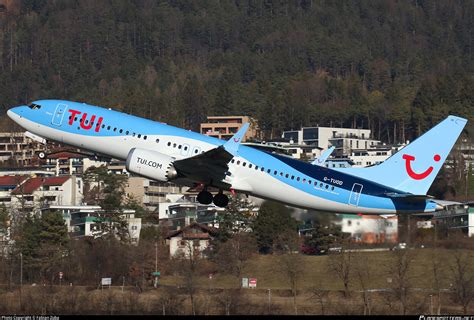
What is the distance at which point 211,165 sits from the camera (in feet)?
219

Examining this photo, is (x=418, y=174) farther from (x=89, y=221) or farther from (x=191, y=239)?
(x=89, y=221)

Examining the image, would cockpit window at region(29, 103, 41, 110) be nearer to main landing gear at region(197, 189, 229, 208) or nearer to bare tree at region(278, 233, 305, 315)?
main landing gear at region(197, 189, 229, 208)

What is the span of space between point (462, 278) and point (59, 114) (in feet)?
98.1

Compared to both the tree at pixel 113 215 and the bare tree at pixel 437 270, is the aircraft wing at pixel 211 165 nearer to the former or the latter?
the bare tree at pixel 437 270

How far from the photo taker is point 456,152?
7520 inches

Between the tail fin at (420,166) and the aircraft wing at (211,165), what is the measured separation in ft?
21.9

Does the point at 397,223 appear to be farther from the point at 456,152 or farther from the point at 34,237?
the point at 456,152

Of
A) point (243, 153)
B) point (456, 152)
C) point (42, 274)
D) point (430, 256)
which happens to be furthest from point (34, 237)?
point (456, 152)

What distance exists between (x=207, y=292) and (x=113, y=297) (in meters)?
7.74

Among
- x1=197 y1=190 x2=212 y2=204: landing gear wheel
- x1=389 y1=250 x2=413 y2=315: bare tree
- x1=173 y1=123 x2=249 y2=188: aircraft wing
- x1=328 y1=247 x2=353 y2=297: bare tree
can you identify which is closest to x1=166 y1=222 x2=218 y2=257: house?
x1=328 y1=247 x2=353 y2=297: bare tree

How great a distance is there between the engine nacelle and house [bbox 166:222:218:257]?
3694 cm

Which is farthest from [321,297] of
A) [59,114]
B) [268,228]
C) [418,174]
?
[59,114]

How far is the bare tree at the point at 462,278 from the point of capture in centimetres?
8031

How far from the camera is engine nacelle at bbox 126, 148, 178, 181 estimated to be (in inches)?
2621
